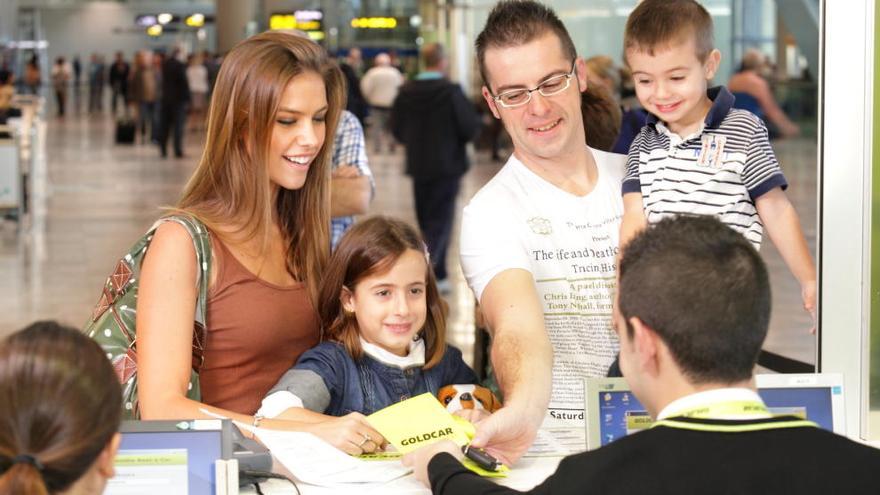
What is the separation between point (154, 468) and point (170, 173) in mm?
16123

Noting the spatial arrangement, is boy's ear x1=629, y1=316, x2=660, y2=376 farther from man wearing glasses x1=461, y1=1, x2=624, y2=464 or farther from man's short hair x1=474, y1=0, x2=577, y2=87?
man's short hair x1=474, y1=0, x2=577, y2=87

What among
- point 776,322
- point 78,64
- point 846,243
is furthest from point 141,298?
point 78,64

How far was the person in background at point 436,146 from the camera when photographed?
32.4 feet

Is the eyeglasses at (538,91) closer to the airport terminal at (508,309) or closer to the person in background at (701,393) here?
the airport terminal at (508,309)

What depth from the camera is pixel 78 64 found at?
4366cm

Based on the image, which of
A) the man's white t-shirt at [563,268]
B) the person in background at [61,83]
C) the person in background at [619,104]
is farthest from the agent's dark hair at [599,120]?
the person in background at [61,83]

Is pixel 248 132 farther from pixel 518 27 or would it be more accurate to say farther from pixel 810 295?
pixel 810 295

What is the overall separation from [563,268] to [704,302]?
1.17 meters

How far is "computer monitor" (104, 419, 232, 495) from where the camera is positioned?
2.29 meters

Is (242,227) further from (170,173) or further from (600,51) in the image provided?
(170,173)

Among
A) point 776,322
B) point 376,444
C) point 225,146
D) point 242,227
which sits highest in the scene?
point 225,146

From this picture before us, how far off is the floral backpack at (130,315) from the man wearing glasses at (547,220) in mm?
645


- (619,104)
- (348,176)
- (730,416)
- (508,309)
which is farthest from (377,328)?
(619,104)

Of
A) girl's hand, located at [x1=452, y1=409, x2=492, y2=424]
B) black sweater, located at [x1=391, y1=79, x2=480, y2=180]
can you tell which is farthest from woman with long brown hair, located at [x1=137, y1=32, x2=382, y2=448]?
black sweater, located at [x1=391, y1=79, x2=480, y2=180]
